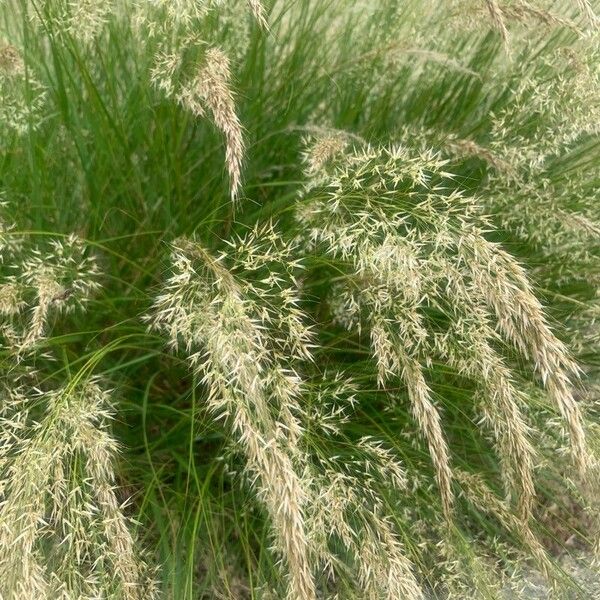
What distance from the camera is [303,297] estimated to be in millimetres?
2807

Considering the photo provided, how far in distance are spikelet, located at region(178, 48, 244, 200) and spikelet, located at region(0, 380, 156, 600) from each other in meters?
0.63

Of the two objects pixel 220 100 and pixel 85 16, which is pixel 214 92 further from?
pixel 85 16

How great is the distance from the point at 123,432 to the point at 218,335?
38.0 inches

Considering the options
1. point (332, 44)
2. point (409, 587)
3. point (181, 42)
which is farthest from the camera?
point (332, 44)

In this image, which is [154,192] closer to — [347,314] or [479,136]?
[347,314]

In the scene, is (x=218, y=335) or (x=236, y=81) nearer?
(x=218, y=335)

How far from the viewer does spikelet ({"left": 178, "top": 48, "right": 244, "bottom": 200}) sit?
1933 mm

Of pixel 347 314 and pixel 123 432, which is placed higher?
pixel 347 314

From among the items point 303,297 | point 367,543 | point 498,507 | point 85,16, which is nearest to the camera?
point 367,543

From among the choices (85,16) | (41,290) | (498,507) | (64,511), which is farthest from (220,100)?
(498,507)

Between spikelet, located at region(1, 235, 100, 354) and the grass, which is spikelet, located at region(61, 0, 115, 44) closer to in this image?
the grass

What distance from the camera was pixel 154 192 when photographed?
2.88m

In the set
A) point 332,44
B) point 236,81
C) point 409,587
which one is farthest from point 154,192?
point 409,587

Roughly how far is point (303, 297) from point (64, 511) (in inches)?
39.4
